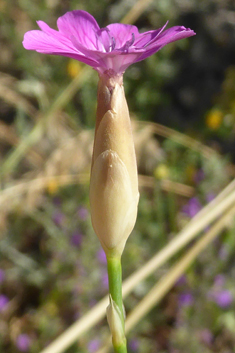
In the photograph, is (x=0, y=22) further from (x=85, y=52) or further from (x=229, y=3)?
(x=85, y=52)

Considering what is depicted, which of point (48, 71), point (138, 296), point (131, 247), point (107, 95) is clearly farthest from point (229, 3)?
point (107, 95)

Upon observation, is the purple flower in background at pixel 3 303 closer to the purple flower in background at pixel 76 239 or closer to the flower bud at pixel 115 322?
the purple flower in background at pixel 76 239

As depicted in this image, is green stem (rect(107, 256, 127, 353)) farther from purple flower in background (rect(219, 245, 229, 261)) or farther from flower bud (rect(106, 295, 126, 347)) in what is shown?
purple flower in background (rect(219, 245, 229, 261))

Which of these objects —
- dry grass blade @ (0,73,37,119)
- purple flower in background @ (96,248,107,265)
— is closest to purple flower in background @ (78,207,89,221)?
purple flower in background @ (96,248,107,265)

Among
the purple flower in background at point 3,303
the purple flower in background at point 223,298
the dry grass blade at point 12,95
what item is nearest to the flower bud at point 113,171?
the purple flower in background at point 223,298

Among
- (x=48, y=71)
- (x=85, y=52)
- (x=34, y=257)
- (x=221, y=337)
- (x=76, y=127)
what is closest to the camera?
(x=85, y=52)
